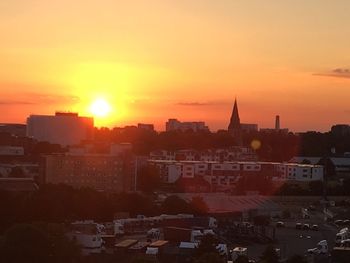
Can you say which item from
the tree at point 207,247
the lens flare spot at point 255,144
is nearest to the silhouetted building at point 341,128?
the lens flare spot at point 255,144

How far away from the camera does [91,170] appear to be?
13578mm

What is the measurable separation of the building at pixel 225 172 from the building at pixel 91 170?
1.91 m

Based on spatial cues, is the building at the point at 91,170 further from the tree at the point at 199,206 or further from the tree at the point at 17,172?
the tree at the point at 199,206

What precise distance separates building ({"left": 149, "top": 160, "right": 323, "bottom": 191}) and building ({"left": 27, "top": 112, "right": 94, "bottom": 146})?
23.5 ft

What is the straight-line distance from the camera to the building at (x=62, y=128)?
22375 mm

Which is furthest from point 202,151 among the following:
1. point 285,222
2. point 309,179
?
point 285,222

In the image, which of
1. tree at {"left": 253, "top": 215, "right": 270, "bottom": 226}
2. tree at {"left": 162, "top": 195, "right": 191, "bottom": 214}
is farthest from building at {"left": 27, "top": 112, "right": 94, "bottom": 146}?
→ tree at {"left": 253, "top": 215, "right": 270, "bottom": 226}

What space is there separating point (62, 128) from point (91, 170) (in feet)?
30.3

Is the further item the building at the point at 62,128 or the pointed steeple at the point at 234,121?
the pointed steeple at the point at 234,121

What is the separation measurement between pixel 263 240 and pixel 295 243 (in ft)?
1.36

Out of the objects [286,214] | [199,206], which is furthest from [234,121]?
[199,206]

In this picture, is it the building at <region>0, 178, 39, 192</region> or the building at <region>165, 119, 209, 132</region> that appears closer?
the building at <region>0, 178, 39, 192</region>

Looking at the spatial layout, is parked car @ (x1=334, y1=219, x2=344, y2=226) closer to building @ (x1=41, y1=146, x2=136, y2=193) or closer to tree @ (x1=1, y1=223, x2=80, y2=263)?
building @ (x1=41, y1=146, x2=136, y2=193)

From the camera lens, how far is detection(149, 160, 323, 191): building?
15359 millimetres
